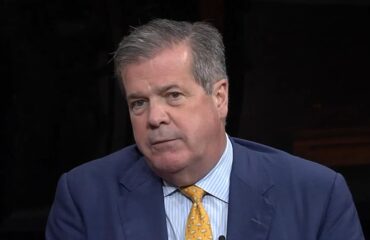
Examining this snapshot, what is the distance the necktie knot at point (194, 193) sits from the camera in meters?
2.62

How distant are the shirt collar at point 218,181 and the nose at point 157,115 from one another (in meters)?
0.28

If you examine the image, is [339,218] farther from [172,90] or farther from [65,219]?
[65,219]

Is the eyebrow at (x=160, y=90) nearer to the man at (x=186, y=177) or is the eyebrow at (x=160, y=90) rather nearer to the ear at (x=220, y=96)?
the man at (x=186, y=177)

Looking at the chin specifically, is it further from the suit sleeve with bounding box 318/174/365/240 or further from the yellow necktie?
the suit sleeve with bounding box 318/174/365/240

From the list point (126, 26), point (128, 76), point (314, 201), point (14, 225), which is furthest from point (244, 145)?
point (14, 225)

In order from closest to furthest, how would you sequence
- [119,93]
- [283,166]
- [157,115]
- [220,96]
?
[157,115], [220,96], [283,166], [119,93]

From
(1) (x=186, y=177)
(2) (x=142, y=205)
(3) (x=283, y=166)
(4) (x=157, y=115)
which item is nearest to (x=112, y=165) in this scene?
(2) (x=142, y=205)

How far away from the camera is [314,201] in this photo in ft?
8.64

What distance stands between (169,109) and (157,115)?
4 centimetres

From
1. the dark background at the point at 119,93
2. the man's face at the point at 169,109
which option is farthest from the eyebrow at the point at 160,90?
the dark background at the point at 119,93

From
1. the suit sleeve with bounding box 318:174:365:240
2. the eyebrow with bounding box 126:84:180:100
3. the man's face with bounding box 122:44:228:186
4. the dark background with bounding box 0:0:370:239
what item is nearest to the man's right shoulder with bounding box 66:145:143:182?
the man's face with bounding box 122:44:228:186

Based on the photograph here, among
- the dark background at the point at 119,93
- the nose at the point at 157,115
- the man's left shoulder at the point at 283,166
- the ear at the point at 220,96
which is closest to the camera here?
the nose at the point at 157,115

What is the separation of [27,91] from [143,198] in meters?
1.53

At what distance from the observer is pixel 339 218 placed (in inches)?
103
